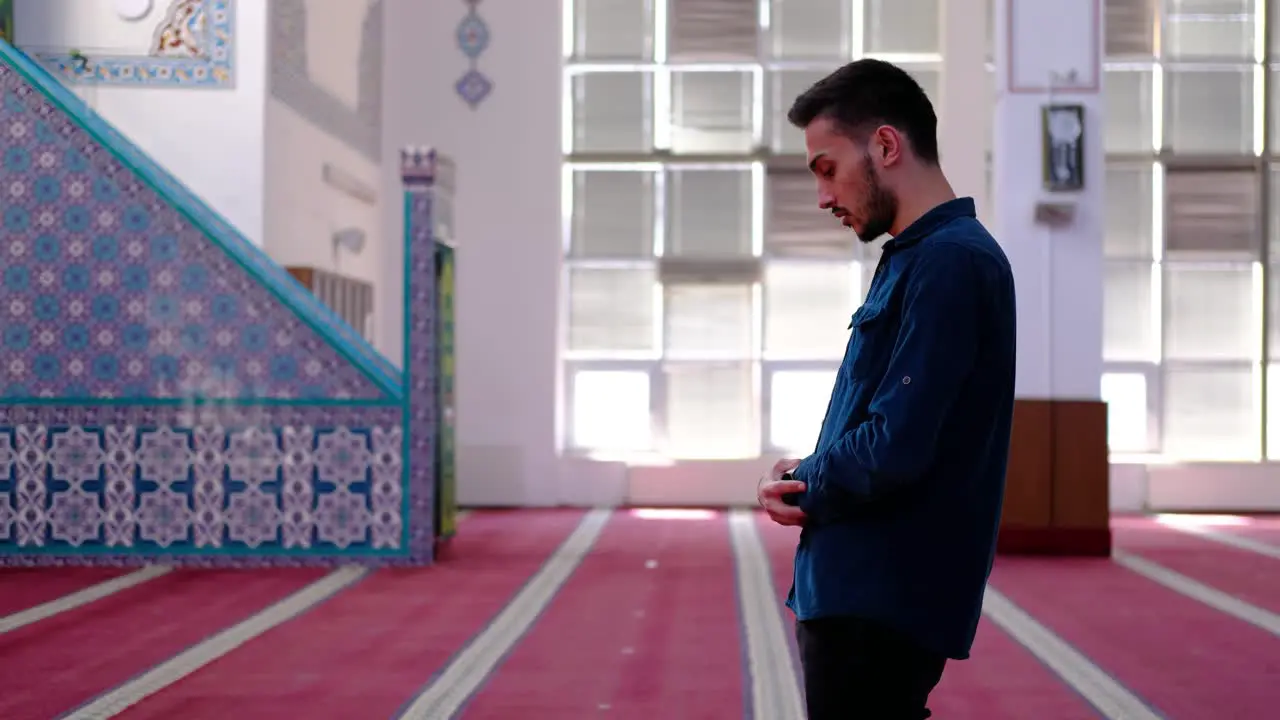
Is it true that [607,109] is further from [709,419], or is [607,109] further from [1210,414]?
[1210,414]

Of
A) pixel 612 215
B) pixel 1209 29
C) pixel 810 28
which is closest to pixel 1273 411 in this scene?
pixel 1209 29

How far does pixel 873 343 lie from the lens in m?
1.29

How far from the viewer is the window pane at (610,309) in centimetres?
908

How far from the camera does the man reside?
4.01 ft

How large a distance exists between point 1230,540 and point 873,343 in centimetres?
646

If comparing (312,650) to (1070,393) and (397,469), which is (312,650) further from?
(1070,393)

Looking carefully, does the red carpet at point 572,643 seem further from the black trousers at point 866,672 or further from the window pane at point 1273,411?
the window pane at point 1273,411

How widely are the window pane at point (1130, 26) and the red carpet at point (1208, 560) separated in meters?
3.03

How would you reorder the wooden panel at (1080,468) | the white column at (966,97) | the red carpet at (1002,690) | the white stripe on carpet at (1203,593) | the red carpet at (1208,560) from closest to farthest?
the red carpet at (1002,690) → the white stripe on carpet at (1203,593) → the red carpet at (1208,560) → the wooden panel at (1080,468) → the white column at (966,97)

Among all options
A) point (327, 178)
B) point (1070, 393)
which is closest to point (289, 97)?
point (327, 178)

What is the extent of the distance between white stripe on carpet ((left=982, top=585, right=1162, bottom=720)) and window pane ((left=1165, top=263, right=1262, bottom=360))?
4.61 meters

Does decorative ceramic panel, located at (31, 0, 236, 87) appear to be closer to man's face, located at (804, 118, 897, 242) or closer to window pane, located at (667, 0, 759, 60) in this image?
window pane, located at (667, 0, 759, 60)

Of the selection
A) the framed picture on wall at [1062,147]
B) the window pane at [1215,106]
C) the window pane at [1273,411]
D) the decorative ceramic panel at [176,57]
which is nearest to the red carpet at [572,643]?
the framed picture on wall at [1062,147]

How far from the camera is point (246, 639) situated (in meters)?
4.14
